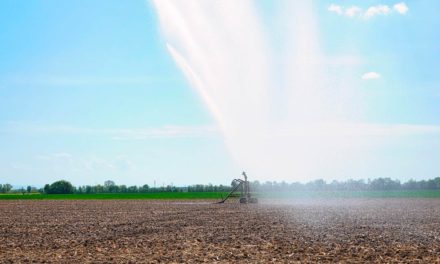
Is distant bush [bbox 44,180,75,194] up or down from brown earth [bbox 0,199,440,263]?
up

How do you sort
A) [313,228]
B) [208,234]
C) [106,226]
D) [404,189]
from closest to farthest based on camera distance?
[208,234] → [313,228] → [106,226] → [404,189]

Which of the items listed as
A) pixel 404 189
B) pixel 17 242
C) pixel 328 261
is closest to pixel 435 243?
pixel 328 261

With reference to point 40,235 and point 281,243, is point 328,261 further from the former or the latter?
point 40,235

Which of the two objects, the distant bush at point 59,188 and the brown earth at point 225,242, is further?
the distant bush at point 59,188

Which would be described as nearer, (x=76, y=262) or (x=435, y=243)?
(x=76, y=262)

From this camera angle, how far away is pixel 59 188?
527 feet

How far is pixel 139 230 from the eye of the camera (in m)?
27.9

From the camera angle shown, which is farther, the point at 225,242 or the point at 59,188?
the point at 59,188

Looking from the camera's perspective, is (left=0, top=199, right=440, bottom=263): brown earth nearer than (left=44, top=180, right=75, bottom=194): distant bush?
Yes

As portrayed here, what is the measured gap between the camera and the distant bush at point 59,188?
159375 millimetres

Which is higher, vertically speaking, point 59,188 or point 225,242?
point 59,188

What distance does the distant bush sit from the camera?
523 ft

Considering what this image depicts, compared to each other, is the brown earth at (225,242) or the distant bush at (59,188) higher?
the distant bush at (59,188)

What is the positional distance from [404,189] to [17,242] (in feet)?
410
